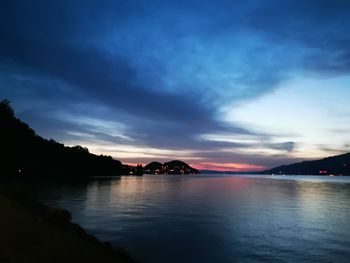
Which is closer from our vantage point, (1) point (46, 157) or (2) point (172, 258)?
(2) point (172, 258)

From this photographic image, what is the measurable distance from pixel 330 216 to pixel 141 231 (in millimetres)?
36475

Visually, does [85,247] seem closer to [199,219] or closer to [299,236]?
[299,236]

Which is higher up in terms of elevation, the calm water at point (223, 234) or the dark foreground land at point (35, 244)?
the dark foreground land at point (35, 244)

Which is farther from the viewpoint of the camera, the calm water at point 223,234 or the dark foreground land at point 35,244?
the calm water at point 223,234

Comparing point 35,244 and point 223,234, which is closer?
point 35,244

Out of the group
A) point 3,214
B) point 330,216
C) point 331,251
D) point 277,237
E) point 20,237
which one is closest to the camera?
point 20,237

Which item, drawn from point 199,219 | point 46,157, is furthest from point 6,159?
point 199,219

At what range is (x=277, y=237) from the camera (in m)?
39.5

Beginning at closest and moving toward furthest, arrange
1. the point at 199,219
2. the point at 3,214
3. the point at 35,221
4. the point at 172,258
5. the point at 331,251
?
the point at 3,214 < the point at 35,221 < the point at 172,258 < the point at 331,251 < the point at 199,219

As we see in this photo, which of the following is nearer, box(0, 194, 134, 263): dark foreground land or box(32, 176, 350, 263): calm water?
box(0, 194, 134, 263): dark foreground land

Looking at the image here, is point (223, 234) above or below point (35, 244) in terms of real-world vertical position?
below

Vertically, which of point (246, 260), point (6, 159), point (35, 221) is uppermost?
point (6, 159)

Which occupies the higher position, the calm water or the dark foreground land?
the dark foreground land

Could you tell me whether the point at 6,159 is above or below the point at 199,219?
above
